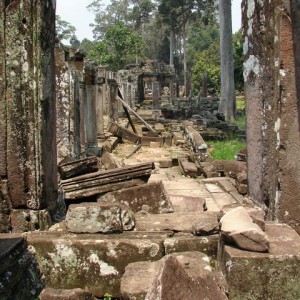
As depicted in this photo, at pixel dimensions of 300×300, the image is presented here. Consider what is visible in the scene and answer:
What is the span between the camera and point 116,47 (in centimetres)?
4119

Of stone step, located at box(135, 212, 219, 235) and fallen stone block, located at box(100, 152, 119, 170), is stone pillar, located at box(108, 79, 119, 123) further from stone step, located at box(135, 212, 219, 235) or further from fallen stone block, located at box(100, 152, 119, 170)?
stone step, located at box(135, 212, 219, 235)

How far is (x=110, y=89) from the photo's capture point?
50.9 feet

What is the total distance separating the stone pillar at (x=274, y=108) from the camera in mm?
3322

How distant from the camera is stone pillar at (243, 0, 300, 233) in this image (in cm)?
332

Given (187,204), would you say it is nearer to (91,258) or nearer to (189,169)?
(91,258)

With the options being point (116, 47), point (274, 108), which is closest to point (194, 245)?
point (274, 108)

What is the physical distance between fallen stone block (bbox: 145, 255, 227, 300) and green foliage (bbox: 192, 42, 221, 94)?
137ft

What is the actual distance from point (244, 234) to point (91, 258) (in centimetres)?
119

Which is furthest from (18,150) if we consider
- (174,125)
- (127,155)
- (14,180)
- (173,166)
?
(174,125)

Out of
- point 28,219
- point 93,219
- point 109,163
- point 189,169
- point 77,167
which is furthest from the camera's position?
point 189,169

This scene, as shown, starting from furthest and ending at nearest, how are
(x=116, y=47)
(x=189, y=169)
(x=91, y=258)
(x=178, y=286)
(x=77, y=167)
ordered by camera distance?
(x=116, y=47) < (x=189, y=169) < (x=77, y=167) < (x=91, y=258) < (x=178, y=286)

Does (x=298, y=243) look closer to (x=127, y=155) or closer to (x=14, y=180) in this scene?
(x=14, y=180)

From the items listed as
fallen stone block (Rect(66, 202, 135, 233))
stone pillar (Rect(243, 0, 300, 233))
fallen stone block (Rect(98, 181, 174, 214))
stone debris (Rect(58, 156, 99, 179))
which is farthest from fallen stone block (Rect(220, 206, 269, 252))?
stone debris (Rect(58, 156, 99, 179))

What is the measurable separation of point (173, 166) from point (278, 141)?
21.3 ft
